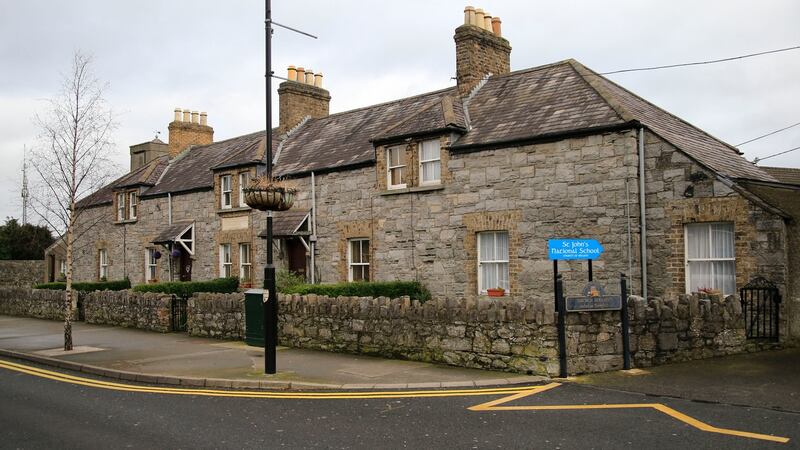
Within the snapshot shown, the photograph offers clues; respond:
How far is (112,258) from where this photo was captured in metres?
30.4

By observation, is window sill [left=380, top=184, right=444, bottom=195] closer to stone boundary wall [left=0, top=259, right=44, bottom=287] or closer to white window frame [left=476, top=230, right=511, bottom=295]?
white window frame [left=476, top=230, right=511, bottom=295]

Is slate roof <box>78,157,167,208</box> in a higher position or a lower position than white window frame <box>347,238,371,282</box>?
higher

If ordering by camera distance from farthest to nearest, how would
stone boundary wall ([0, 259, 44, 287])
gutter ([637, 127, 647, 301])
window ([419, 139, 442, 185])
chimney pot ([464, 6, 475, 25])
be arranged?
stone boundary wall ([0, 259, 44, 287]), chimney pot ([464, 6, 475, 25]), window ([419, 139, 442, 185]), gutter ([637, 127, 647, 301])

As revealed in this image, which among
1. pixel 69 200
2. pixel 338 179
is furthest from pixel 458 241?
pixel 69 200

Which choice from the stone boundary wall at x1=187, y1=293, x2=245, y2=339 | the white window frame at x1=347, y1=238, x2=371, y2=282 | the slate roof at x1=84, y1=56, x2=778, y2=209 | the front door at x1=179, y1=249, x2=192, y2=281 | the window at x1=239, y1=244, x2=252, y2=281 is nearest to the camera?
the slate roof at x1=84, y1=56, x2=778, y2=209

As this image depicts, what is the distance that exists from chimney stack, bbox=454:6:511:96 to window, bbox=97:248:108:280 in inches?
810

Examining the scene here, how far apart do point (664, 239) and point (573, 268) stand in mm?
2193

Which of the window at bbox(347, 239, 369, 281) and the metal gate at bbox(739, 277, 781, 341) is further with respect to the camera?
the window at bbox(347, 239, 369, 281)

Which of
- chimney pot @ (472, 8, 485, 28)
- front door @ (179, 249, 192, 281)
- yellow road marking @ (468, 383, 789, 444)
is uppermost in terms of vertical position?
chimney pot @ (472, 8, 485, 28)

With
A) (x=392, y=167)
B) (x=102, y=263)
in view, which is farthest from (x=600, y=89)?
(x=102, y=263)

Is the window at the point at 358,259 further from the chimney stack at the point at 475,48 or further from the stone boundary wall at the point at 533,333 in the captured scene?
the stone boundary wall at the point at 533,333

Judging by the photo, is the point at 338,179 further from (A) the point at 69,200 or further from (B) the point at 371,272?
(A) the point at 69,200

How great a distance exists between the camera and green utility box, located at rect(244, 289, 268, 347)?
12.0m

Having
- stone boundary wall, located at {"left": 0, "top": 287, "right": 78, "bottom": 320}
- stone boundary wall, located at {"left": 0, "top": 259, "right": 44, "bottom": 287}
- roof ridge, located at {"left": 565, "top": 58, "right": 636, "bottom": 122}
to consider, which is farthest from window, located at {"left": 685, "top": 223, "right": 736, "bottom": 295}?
stone boundary wall, located at {"left": 0, "top": 259, "right": 44, "bottom": 287}
